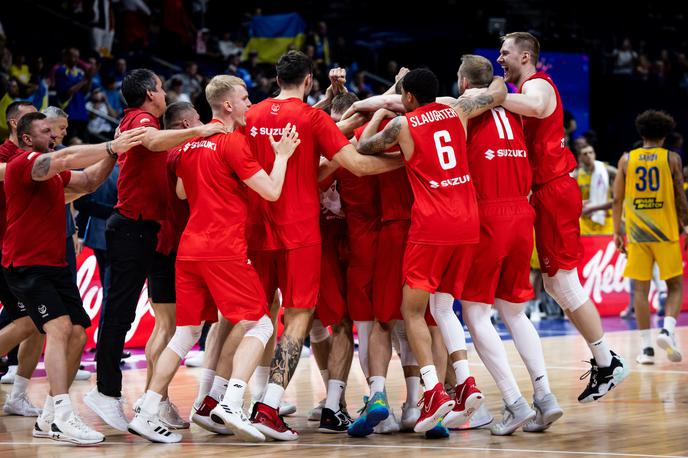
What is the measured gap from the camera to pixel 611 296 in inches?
613

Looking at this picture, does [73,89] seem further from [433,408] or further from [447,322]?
[433,408]

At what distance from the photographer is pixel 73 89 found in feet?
51.7

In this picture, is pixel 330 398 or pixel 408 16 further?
pixel 408 16

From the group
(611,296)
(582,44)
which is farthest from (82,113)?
(582,44)

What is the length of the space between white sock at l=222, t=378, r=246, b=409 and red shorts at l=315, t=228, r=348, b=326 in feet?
3.41

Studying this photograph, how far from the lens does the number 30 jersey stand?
10.8m

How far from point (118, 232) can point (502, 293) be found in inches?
108

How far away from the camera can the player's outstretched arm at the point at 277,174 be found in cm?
660

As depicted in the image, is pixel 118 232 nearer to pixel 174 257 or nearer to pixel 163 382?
pixel 174 257

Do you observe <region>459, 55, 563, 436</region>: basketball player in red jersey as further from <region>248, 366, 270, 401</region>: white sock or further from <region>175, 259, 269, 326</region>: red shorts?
<region>248, 366, 270, 401</region>: white sock

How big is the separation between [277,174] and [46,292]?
1.78 metres

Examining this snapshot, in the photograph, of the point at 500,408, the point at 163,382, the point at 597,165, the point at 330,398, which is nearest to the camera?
the point at 163,382

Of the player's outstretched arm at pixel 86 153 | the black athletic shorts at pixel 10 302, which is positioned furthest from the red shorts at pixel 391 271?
the black athletic shorts at pixel 10 302

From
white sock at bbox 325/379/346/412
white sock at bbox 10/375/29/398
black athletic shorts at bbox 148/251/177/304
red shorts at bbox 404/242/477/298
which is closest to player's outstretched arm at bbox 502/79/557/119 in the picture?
red shorts at bbox 404/242/477/298
